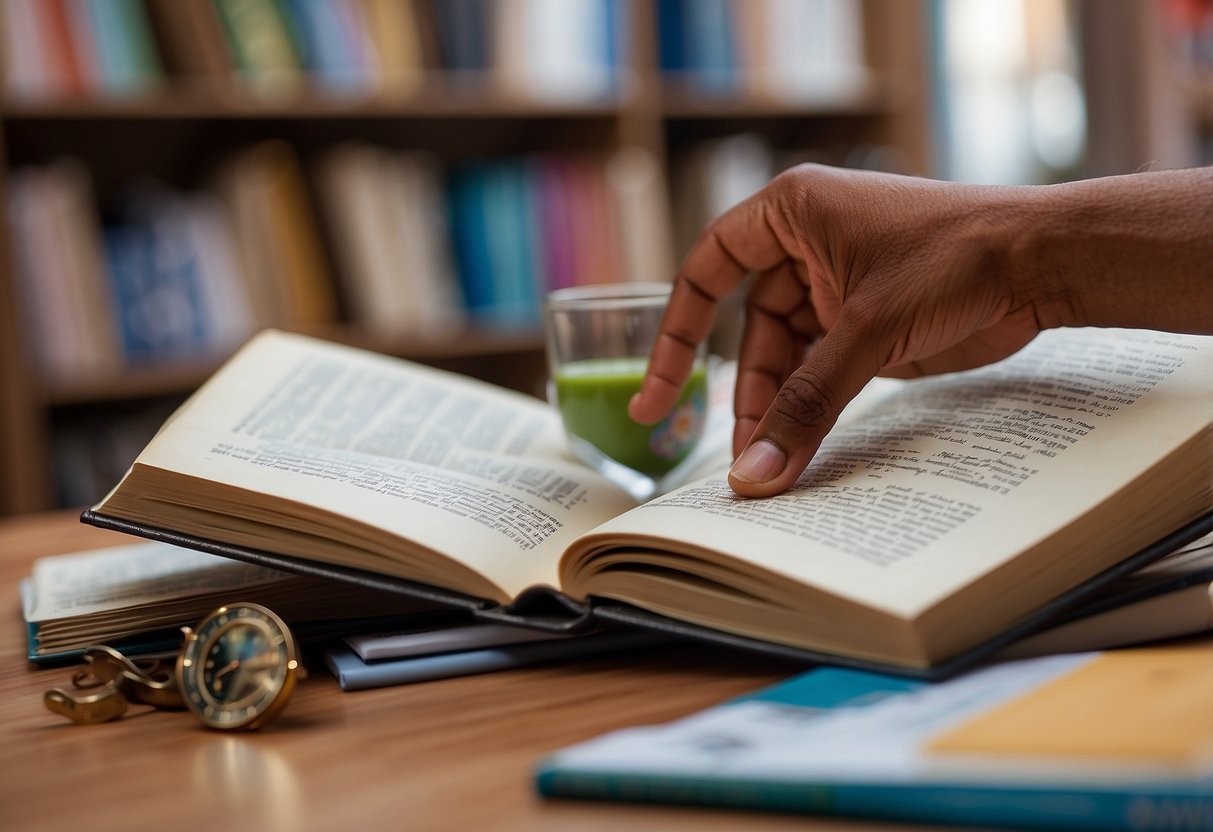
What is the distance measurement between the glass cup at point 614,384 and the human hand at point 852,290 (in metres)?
0.02

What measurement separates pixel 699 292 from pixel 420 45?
53.9 inches

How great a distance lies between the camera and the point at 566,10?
214 cm

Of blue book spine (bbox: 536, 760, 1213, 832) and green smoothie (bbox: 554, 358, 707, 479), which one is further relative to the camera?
green smoothie (bbox: 554, 358, 707, 479)

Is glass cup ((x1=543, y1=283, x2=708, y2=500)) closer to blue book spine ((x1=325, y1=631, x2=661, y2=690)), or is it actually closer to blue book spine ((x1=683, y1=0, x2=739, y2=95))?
blue book spine ((x1=325, y1=631, x2=661, y2=690))

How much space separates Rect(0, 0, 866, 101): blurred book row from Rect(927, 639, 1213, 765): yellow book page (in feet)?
5.79

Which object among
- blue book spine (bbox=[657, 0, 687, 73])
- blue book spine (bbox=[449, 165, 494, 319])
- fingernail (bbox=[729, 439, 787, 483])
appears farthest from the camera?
blue book spine (bbox=[657, 0, 687, 73])

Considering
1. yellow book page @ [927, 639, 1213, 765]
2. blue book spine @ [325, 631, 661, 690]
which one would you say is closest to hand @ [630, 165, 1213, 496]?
blue book spine @ [325, 631, 661, 690]

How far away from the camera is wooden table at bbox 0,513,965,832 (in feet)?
1.37

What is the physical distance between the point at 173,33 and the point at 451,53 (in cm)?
47

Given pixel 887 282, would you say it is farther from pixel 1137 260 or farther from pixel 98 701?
pixel 98 701

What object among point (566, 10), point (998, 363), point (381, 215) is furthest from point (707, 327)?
point (566, 10)

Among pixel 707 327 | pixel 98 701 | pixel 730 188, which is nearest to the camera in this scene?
pixel 98 701

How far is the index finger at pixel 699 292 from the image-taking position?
33.5 inches

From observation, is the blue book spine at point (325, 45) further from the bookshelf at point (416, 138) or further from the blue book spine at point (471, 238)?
the blue book spine at point (471, 238)
